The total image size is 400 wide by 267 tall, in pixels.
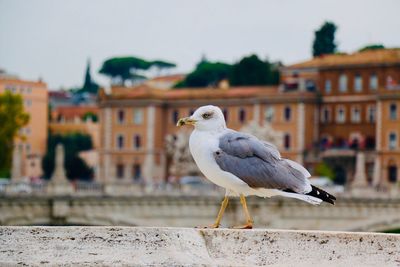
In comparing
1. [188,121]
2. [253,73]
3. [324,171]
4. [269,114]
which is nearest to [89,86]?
[253,73]

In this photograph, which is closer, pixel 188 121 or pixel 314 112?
pixel 188 121

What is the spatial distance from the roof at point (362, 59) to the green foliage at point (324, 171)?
6.99 metres

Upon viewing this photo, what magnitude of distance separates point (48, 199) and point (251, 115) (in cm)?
4875

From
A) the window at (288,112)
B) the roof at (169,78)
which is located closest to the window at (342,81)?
the window at (288,112)

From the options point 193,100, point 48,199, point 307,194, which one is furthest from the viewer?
point 193,100

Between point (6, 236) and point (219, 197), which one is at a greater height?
point (6, 236)

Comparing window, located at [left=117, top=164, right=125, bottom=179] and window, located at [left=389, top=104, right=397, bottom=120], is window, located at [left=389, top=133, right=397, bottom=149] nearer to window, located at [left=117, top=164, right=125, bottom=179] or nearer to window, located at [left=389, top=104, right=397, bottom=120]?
window, located at [left=389, top=104, right=397, bottom=120]

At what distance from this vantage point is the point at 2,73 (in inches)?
4852

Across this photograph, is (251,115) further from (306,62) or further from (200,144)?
(200,144)

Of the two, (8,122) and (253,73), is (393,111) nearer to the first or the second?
(253,73)

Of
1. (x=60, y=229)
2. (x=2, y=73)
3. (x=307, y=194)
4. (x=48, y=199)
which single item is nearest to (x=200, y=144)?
(x=307, y=194)

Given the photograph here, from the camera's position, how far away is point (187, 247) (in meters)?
6.39

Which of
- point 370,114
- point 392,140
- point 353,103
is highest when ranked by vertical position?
point 353,103

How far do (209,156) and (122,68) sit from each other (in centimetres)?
14586
